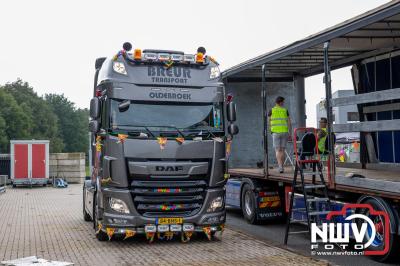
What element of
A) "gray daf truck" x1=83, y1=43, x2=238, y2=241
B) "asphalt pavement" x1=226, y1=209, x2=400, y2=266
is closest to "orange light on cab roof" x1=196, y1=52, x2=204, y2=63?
"gray daf truck" x1=83, y1=43, x2=238, y2=241

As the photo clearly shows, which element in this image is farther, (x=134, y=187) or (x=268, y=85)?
(x=268, y=85)

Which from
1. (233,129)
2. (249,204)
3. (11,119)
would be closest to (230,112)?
(233,129)

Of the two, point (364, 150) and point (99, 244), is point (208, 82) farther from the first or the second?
point (364, 150)

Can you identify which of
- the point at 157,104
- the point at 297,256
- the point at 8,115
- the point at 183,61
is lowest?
the point at 297,256

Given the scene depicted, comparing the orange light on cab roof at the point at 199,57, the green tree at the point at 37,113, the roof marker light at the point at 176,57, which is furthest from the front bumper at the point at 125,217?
the green tree at the point at 37,113

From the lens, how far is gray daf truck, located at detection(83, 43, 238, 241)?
31.0 feet

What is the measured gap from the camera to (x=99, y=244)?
9.88 m

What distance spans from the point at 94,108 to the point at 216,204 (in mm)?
2895

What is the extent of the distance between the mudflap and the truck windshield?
2.96m

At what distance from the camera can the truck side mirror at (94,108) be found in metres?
9.69

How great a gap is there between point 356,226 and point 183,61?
4357mm

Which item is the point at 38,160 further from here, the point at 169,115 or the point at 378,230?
the point at 378,230

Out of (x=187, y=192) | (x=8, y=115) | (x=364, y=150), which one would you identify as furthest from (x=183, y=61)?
(x=8, y=115)

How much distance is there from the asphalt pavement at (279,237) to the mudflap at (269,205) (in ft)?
0.77
